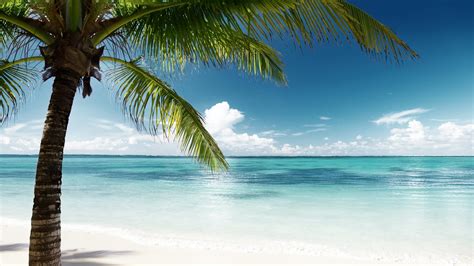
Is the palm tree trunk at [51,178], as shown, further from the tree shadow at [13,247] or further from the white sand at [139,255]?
the tree shadow at [13,247]

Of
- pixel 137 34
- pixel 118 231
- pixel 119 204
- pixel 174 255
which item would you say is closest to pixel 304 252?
pixel 174 255

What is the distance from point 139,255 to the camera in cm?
723

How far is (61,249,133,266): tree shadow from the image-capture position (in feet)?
21.0

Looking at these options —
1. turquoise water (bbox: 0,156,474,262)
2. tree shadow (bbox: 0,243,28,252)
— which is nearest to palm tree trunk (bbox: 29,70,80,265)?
tree shadow (bbox: 0,243,28,252)

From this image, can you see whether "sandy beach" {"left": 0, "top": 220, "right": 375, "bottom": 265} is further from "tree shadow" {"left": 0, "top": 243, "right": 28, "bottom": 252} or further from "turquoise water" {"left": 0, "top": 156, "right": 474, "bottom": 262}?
"turquoise water" {"left": 0, "top": 156, "right": 474, "bottom": 262}

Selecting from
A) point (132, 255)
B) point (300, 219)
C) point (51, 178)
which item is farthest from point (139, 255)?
point (300, 219)

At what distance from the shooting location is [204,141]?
4.70m

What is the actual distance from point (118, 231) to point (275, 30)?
879 cm

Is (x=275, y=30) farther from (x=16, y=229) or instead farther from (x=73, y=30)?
(x=16, y=229)

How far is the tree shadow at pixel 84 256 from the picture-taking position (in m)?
6.41

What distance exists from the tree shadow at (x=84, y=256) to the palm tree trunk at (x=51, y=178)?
358 centimetres

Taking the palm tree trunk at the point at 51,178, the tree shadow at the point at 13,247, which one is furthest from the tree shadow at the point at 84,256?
the palm tree trunk at the point at 51,178

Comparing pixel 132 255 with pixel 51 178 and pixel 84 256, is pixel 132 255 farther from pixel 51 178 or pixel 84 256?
pixel 51 178

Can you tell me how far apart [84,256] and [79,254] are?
22 centimetres
